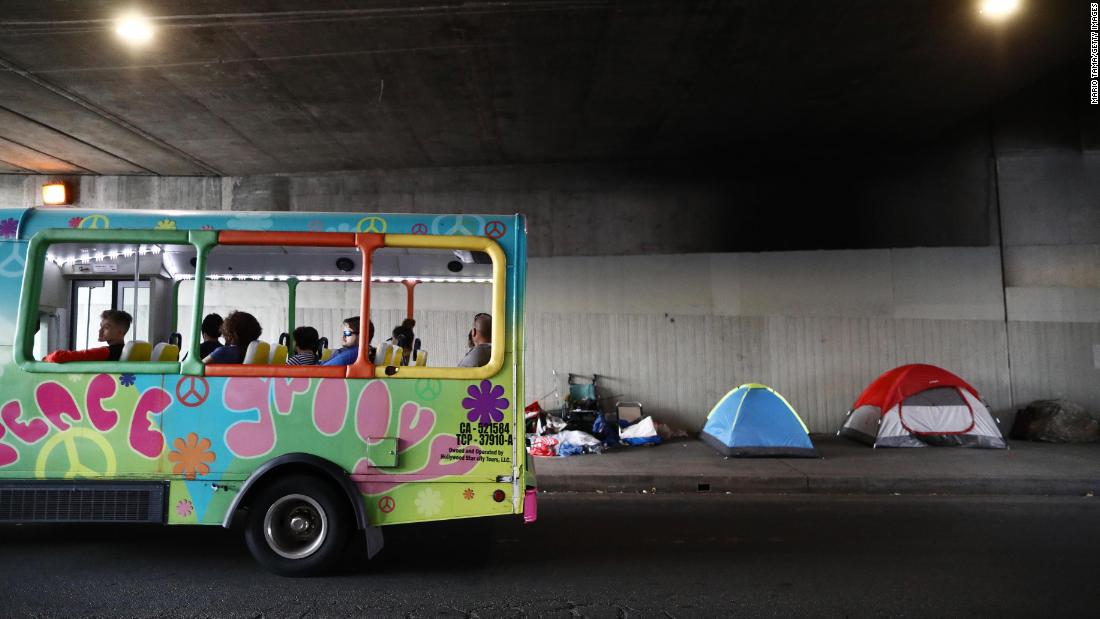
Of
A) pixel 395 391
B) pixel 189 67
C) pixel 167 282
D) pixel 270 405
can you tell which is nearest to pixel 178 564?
pixel 270 405

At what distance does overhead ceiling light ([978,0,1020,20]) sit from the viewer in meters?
7.53

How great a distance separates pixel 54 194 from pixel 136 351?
1027 centimetres

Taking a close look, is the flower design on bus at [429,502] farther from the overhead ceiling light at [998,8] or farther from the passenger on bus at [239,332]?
the overhead ceiling light at [998,8]

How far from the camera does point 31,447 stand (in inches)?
188

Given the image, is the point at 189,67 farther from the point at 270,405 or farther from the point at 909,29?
the point at 909,29

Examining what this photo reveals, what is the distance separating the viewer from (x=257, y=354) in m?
5.20

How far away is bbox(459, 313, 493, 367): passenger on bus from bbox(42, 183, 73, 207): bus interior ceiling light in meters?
11.1

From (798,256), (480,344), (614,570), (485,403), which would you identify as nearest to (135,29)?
(480,344)

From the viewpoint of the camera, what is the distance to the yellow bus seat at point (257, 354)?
5164 mm

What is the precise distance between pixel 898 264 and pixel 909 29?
5.53 m

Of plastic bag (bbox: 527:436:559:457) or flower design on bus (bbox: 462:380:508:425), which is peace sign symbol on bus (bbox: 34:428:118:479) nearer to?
flower design on bus (bbox: 462:380:508:425)

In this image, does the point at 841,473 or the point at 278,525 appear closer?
the point at 278,525

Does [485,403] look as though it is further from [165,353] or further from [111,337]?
[111,337]

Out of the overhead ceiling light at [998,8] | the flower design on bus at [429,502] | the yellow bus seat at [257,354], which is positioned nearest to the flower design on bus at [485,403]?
the flower design on bus at [429,502]
